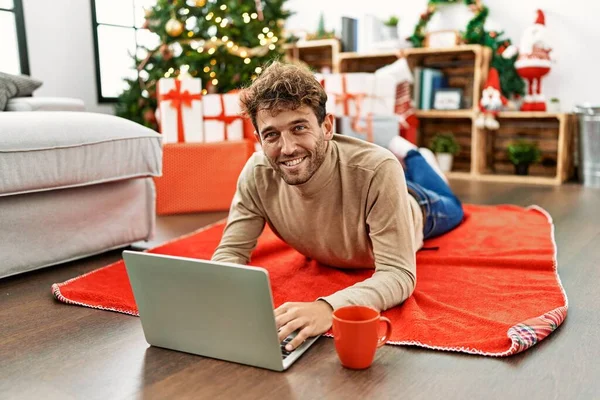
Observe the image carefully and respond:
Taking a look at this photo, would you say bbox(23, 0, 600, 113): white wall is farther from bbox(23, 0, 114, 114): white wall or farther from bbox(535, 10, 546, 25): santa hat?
bbox(535, 10, 546, 25): santa hat

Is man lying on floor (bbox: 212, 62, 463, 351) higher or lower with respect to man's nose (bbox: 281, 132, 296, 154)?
lower

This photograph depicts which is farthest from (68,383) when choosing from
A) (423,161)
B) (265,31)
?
(265,31)

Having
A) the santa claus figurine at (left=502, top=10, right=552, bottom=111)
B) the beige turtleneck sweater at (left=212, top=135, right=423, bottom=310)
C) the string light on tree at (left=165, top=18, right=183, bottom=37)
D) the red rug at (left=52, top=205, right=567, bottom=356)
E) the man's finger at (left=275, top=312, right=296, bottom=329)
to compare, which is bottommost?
the red rug at (left=52, top=205, right=567, bottom=356)

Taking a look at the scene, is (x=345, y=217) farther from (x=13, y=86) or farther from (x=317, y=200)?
(x=13, y=86)

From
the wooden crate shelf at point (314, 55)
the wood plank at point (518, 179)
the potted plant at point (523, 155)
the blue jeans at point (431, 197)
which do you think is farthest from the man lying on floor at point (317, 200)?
the wooden crate shelf at point (314, 55)

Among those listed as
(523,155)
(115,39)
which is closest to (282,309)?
(523,155)

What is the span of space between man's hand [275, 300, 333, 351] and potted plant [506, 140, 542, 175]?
3002mm

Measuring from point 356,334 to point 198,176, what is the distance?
184 cm

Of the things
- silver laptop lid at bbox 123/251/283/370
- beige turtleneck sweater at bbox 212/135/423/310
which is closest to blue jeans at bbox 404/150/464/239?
beige turtleneck sweater at bbox 212/135/423/310

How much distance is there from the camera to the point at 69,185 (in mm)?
1743

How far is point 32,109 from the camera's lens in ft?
6.83

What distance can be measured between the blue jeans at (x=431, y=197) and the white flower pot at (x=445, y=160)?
1.76 metres

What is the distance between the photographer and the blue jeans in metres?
1.96

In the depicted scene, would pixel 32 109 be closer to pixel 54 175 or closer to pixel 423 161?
pixel 54 175
